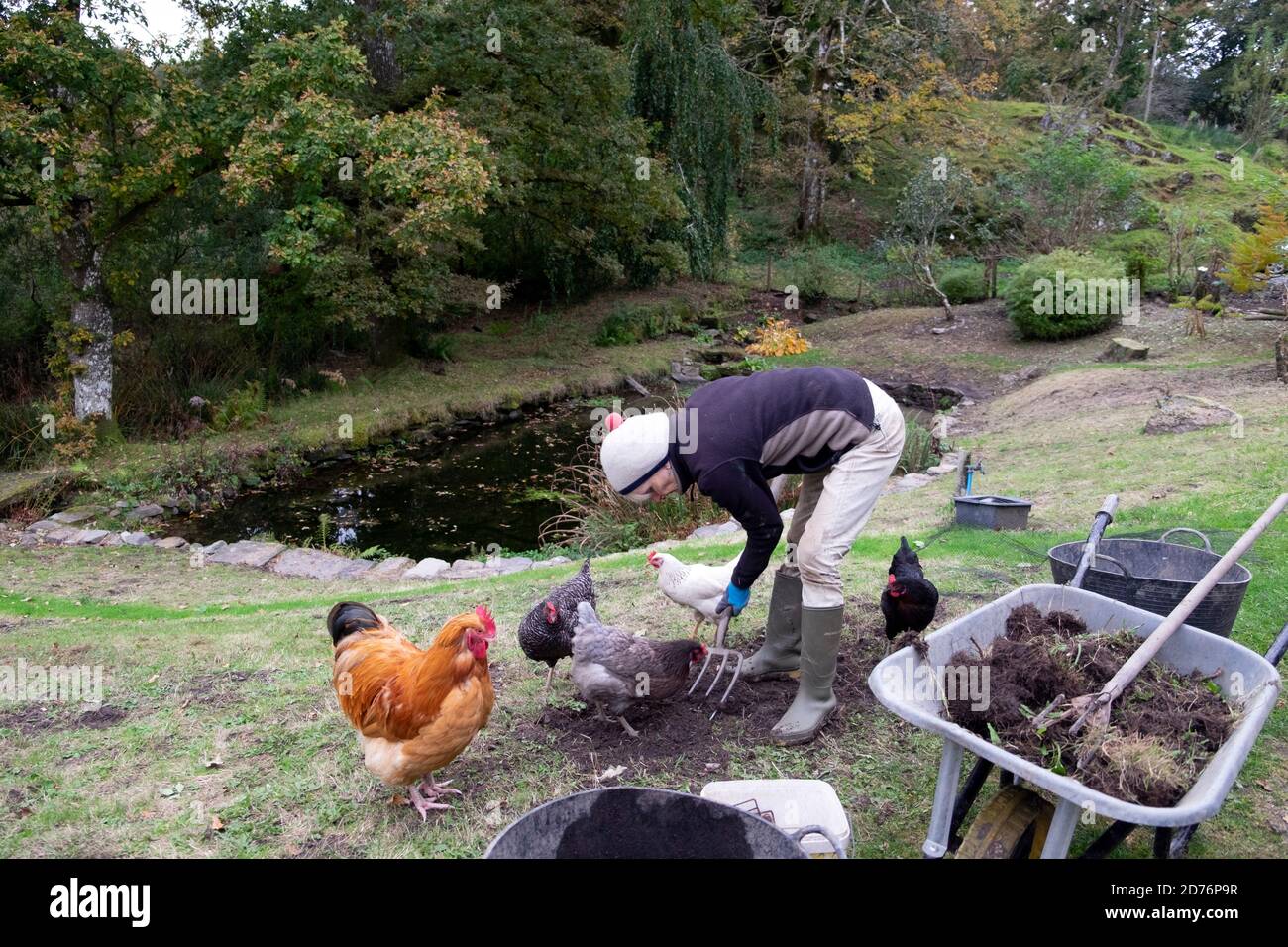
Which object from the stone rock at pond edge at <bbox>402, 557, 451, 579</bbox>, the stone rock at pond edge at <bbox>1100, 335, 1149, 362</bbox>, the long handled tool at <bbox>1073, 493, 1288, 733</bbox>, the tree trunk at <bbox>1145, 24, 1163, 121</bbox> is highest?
the tree trunk at <bbox>1145, 24, 1163, 121</bbox>

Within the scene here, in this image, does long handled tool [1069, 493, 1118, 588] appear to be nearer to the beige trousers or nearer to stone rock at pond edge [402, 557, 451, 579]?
the beige trousers

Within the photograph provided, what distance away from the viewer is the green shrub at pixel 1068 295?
15422 mm

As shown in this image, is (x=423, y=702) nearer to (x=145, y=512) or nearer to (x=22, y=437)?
(x=145, y=512)

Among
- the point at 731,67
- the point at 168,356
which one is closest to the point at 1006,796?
the point at 168,356

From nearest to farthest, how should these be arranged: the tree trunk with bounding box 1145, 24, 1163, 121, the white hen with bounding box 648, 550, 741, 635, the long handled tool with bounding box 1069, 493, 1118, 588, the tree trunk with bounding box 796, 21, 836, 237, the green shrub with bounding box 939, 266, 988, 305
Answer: the long handled tool with bounding box 1069, 493, 1118, 588
the white hen with bounding box 648, 550, 741, 635
the green shrub with bounding box 939, 266, 988, 305
the tree trunk with bounding box 796, 21, 836, 237
the tree trunk with bounding box 1145, 24, 1163, 121

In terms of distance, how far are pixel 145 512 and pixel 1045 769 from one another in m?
10.0

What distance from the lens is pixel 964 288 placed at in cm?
1928

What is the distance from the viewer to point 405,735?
3102 millimetres

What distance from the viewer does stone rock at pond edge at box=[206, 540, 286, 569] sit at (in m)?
8.19

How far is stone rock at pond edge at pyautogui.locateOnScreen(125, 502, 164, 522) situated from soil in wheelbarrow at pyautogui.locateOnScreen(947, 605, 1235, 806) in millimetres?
9524

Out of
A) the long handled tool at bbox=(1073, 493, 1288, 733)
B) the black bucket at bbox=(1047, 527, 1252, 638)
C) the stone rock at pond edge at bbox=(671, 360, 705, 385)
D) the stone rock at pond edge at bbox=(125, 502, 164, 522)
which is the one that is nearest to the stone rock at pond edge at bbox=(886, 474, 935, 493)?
the black bucket at bbox=(1047, 527, 1252, 638)

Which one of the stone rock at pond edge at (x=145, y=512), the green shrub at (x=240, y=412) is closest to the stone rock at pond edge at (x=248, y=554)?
the stone rock at pond edge at (x=145, y=512)

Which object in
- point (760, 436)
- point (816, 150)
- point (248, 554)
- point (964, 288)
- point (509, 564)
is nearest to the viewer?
point (760, 436)

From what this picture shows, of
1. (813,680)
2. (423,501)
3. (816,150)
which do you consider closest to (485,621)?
(813,680)
